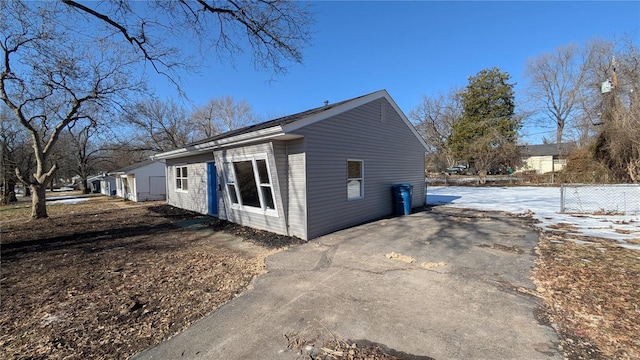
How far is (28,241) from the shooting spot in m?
7.01

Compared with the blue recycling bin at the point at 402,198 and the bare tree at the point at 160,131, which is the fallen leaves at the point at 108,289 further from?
the bare tree at the point at 160,131

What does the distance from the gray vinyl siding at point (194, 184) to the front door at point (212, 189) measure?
28 cm

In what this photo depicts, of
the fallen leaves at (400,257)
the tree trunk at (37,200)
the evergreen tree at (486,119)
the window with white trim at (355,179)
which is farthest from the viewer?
the evergreen tree at (486,119)

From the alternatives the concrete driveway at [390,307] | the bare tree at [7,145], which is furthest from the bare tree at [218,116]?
the concrete driveway at [390,307]

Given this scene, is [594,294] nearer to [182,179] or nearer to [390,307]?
[390,307]

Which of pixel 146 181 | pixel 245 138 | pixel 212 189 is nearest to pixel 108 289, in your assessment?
pixel 245 138

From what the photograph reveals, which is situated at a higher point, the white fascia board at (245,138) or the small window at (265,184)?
the white fascia board at (245,138)

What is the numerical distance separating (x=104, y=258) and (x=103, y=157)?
4153 cm

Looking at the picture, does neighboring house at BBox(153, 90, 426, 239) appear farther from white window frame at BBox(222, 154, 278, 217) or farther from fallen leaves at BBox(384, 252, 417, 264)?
fallen leaves at BBox(384, 252, 417, 264)

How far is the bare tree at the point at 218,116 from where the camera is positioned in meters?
32.9

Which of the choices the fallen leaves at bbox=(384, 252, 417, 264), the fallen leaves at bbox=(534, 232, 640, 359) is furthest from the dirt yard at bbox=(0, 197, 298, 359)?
the fallen leaves at bbox=(534, 232, 640, 359)

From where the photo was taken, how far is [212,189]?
10.3m

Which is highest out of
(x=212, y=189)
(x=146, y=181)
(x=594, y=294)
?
(x=146, y=181)

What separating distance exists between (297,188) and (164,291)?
354 cm
